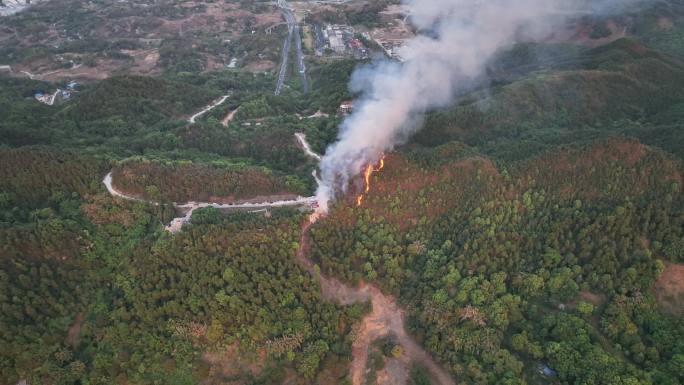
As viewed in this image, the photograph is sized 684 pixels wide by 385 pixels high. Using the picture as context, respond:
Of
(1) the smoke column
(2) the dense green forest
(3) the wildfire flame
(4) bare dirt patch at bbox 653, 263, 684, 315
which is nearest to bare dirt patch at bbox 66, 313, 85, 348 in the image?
(2) the dense green forest

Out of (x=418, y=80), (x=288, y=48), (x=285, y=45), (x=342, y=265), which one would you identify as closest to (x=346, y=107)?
(x=418, y=80)

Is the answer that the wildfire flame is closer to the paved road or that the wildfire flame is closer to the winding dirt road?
the winding dirt road

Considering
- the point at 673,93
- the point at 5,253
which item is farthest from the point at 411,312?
the point at 673,93

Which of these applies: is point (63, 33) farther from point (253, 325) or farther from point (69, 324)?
point (253, 325)

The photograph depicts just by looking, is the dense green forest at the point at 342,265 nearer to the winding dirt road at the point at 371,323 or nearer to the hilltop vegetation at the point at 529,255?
the hilltop vegetation at the point at 529,255

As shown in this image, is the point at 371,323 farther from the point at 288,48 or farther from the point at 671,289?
the point at 288,48

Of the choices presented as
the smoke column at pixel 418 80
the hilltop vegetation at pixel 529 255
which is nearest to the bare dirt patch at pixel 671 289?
the hilltop vegetation at pixel 529 255
